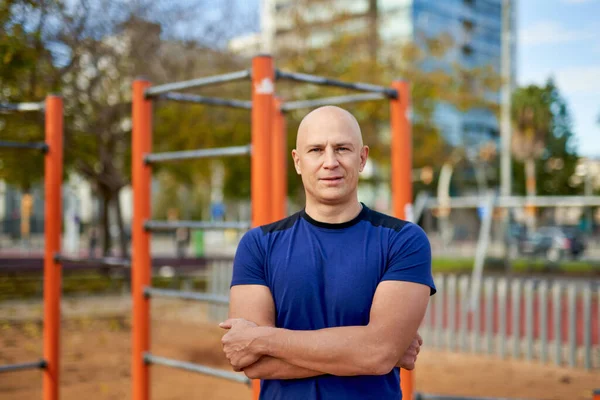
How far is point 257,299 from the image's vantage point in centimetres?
197

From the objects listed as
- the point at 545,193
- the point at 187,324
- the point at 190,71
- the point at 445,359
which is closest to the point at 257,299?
the point at 445,359

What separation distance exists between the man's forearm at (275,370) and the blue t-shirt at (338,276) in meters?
0.04

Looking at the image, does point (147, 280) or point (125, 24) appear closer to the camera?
point (147, 280)

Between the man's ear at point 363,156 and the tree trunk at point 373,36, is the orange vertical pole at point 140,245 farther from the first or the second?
the tree trunk at point 373,36

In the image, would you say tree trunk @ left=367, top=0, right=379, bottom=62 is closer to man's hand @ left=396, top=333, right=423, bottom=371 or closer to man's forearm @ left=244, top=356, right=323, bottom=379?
man's hand @ left=396, top=333, right=423, bottom=371

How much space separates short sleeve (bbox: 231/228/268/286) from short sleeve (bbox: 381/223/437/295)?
0.36 m

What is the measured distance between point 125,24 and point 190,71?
1.92m

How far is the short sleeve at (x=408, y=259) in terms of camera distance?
1.90 metres

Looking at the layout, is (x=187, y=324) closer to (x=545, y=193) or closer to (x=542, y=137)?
(x=542, y=137)

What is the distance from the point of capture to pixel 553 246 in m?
25.5

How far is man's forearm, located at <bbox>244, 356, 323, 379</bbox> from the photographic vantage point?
188 cm

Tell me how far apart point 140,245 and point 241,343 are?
7.63 feet

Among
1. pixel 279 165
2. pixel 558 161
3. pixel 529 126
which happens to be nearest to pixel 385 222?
pixel 279 165

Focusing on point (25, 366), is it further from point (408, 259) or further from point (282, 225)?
point (408, 259)
